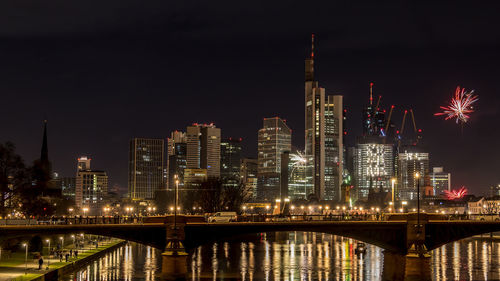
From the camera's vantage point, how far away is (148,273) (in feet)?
305

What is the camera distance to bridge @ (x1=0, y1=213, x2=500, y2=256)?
269ft

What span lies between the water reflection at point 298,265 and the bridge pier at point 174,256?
5020mm

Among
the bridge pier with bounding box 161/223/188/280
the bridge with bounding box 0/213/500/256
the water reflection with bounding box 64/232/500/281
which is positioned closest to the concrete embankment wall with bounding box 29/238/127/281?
the water reflection with bounding box 64/232/500/281

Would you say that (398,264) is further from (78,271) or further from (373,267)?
(78,271)

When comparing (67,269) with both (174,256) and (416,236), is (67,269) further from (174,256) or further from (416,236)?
(416,236)

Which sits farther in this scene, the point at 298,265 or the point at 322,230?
the point at 298,265

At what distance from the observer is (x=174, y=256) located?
8244 centimetres

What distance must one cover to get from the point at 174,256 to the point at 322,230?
65.6 ft

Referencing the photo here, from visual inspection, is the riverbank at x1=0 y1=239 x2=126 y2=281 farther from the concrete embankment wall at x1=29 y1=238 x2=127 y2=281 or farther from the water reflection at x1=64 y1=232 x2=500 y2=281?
the water reflection at x1=64 y1=232 x2=500 y2=281

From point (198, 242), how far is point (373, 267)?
3069cm

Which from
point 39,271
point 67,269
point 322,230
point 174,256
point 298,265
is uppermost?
point 322,230

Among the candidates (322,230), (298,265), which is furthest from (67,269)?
(322,230)

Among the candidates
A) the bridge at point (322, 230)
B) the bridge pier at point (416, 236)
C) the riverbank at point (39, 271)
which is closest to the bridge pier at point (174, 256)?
the bridge at point (322, 230)

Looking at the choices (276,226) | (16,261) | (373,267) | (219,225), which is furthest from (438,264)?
(16,261)
